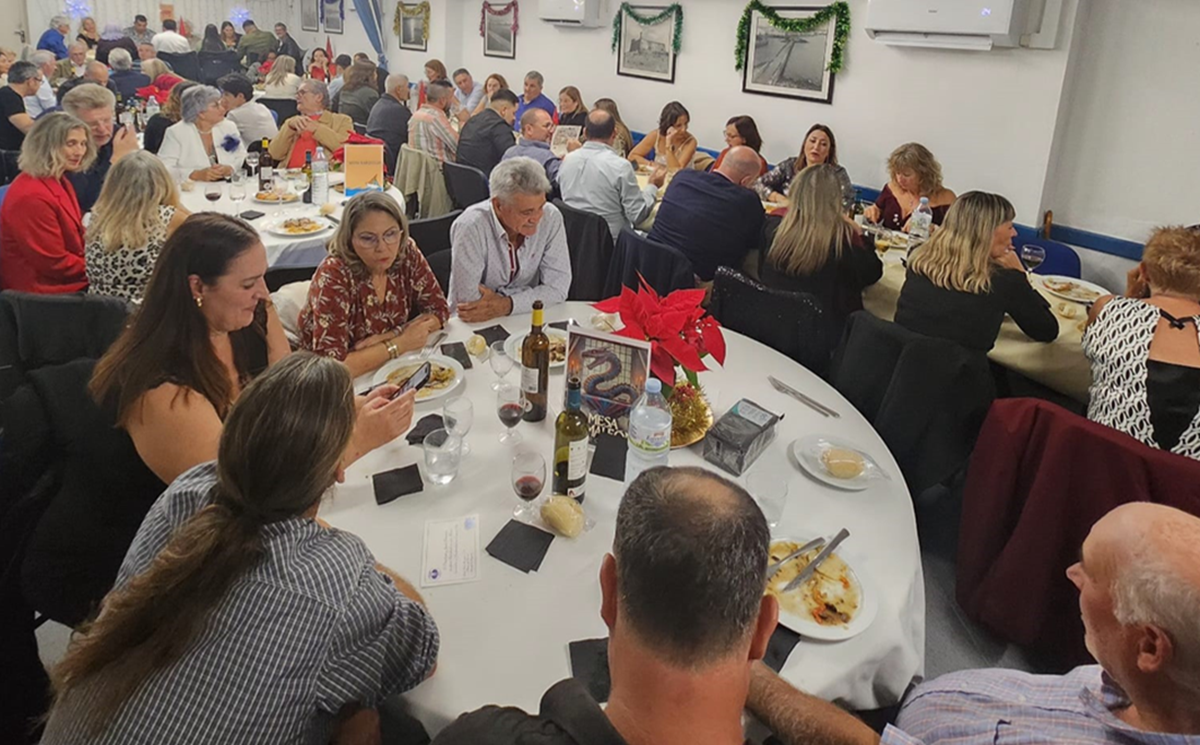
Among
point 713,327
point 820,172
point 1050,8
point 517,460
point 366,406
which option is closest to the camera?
point 517,460

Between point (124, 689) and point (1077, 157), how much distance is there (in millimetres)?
5151

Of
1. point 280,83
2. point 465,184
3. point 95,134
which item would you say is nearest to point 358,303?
point 465,184

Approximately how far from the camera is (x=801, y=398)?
7.09 ft

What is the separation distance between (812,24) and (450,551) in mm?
5511

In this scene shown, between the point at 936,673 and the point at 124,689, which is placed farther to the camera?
the point at 936,673

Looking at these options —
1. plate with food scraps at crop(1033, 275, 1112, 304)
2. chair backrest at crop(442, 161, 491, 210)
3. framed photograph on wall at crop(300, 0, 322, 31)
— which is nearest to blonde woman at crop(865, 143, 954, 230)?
plate with food scraps at crop(1033, 275, 1112, 304)

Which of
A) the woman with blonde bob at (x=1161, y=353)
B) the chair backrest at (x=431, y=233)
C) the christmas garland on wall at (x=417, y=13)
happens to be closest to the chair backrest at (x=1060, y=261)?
the woman with blonde bob at (x=1161, y=353)

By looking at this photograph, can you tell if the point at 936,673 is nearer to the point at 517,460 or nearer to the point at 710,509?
the point at 517,460

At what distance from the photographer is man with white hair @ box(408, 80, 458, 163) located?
5.81 meters

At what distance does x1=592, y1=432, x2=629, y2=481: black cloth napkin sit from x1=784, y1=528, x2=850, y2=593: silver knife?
0.45 m

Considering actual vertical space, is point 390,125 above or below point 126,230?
above

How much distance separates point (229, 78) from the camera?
17.4ft

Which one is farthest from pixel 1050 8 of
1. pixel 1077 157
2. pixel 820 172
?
pixel 820 172

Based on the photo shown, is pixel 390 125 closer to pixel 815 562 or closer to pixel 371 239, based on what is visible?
pixel 371 239
